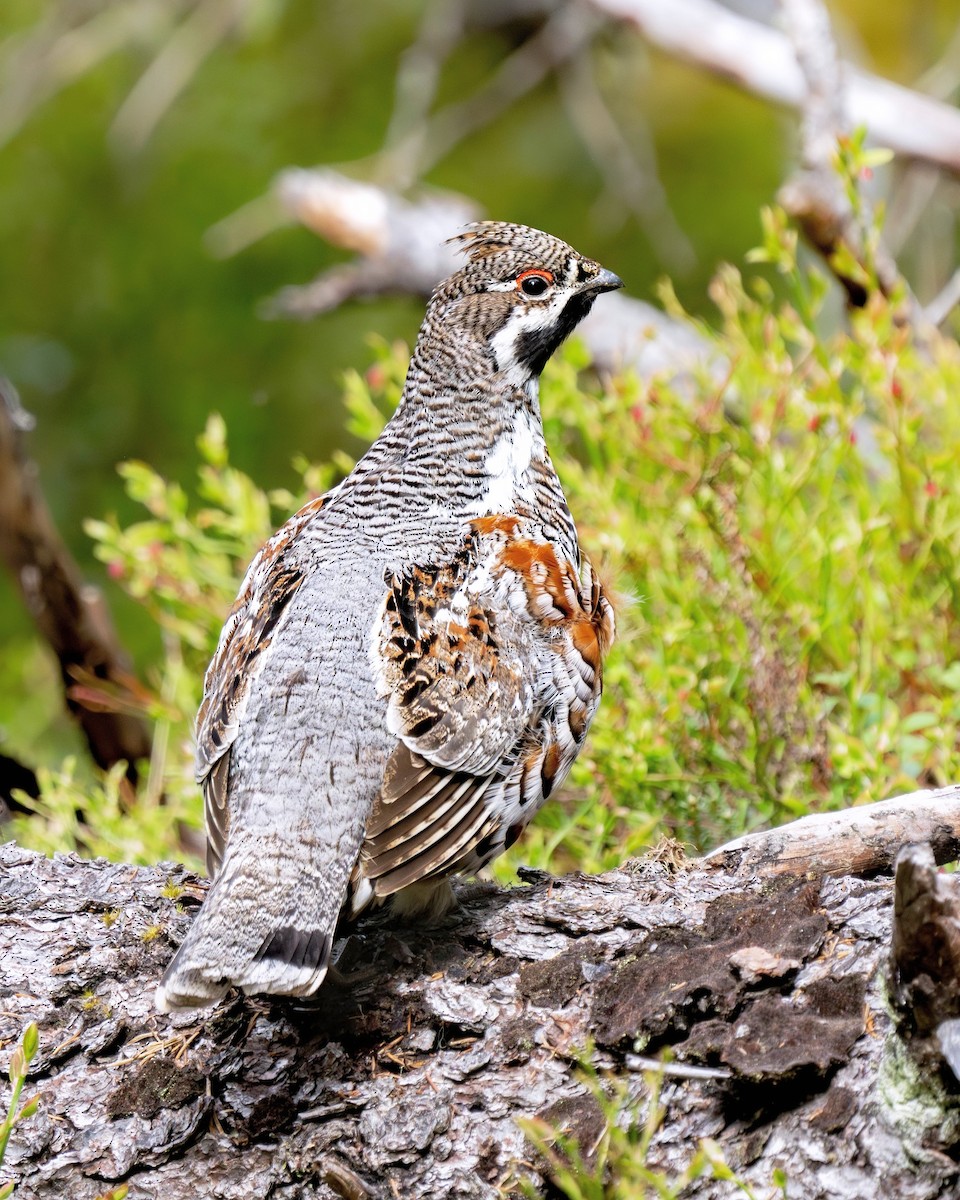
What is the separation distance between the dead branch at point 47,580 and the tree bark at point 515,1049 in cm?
258

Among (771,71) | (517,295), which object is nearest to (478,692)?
(517,295)

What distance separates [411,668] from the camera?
3.13m

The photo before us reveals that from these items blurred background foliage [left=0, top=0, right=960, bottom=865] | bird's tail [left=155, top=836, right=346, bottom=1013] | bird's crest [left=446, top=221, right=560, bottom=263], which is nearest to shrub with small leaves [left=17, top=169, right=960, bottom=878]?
blurred background foliage [left=0, top=0, right=960, bottom=865]

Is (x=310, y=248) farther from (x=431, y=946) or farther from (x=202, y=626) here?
(x=431, y=946)

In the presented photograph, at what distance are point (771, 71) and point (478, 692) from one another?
15.9 ft

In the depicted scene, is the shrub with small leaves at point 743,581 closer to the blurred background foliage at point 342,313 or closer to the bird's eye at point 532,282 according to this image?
the blurred background foliage at point 342,313

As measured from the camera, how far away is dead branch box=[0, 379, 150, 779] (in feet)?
18.3

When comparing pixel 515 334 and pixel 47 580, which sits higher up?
pixel 515 334

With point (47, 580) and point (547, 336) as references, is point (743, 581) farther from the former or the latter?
point (47, 580)

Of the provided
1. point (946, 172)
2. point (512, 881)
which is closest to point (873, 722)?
point (512, 881)

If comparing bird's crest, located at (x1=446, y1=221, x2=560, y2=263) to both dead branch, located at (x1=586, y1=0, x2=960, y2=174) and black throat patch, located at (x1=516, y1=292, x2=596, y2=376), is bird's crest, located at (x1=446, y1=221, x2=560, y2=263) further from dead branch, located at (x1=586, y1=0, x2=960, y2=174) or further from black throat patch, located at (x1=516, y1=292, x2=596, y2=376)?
dead branch, located at (x1=586, y1=0, x2=960, y2=174)

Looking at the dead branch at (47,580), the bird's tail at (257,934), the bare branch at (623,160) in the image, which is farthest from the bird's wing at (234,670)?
the bare branch at (623,160)

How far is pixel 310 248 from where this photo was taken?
10.6 m

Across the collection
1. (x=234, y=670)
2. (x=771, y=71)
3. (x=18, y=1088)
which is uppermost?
(x=771, y=71)
